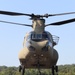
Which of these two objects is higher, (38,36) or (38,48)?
(38,36)

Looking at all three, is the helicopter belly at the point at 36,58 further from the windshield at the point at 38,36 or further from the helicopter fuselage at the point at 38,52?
the windshield at the point at 38,36

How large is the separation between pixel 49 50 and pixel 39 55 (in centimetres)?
72

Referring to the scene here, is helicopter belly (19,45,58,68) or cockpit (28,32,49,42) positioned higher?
cockpit (28,32,49,42)

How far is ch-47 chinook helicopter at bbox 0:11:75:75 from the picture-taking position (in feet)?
59.3

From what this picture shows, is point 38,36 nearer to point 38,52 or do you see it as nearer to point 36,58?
point 38,52

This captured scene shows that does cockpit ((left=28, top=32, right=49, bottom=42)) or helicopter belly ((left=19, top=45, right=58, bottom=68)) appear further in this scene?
cockpit ((left=28, top=32, right=49, bottom=42))

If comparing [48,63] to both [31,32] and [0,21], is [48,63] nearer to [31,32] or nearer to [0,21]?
[31,32]

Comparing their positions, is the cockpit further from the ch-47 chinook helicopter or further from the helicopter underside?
the helicopter underside

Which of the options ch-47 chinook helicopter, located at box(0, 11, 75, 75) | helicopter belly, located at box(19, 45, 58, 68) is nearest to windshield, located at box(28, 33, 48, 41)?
ch-47 chinook helicopter, located at box(0, 11, 75, 75)

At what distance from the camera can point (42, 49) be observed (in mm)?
17953

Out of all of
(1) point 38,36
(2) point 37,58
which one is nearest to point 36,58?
(2) point 37,58

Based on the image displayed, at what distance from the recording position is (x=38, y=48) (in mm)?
17844

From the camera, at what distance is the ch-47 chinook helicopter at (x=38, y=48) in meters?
18.1

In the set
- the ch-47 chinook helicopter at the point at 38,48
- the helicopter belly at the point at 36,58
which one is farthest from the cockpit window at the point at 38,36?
the helicopter belly at the point at 36,58
